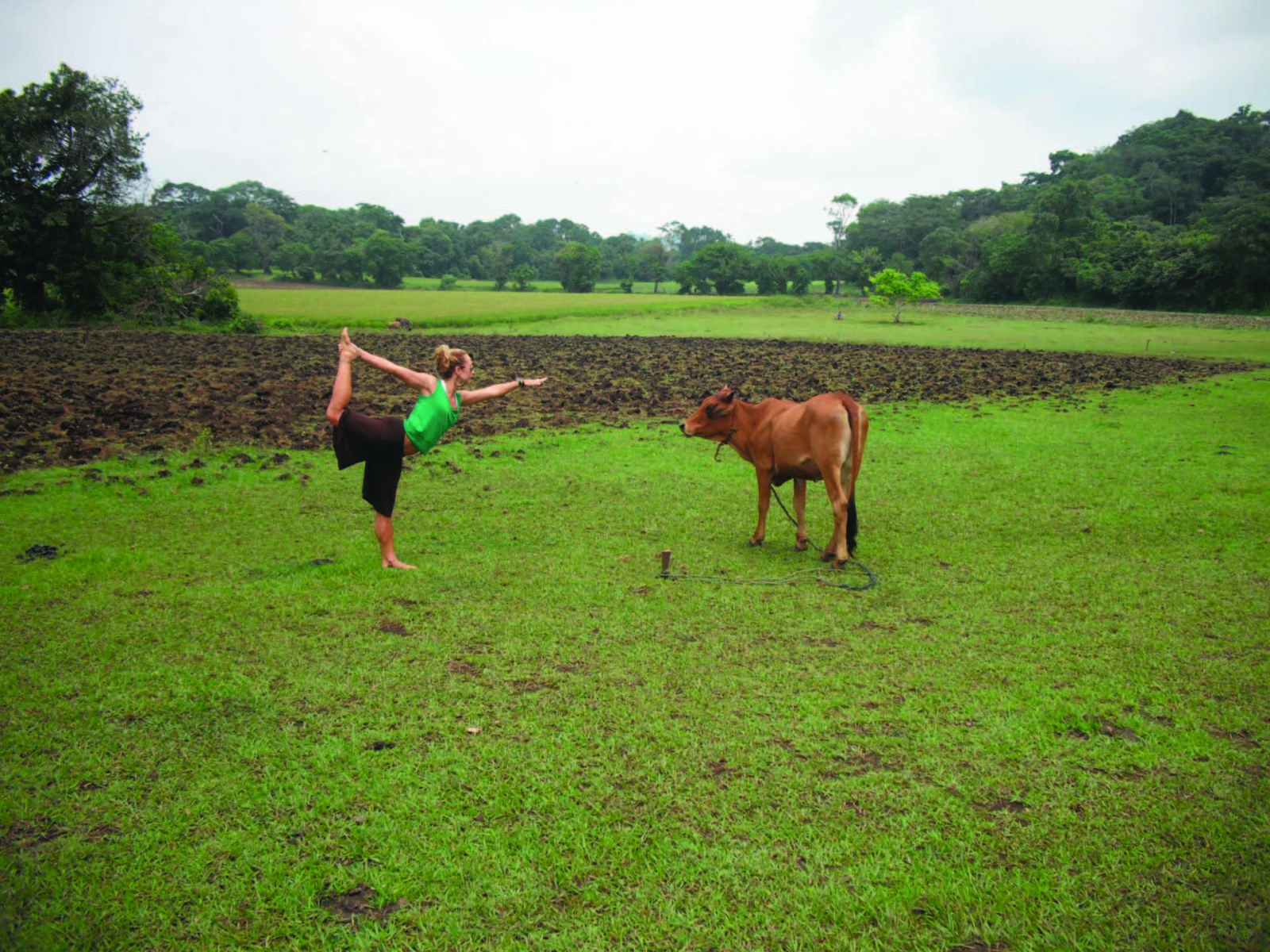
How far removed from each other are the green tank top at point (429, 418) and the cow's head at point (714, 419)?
254 cm

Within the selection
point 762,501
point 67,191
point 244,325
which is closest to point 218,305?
point 244,325

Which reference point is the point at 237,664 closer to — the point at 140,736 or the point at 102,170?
the point at 140,736

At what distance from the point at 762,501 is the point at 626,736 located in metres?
4.23

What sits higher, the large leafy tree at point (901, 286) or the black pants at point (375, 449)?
the large leafy tree at point (901, 286)

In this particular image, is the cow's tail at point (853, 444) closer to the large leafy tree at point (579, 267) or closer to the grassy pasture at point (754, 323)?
the grassy pasture at point (754, 323)

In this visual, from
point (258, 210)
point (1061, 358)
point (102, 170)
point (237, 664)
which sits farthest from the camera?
point (258, 210)

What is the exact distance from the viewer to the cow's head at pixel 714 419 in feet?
27.1

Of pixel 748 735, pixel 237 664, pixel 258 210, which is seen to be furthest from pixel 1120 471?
pixel 258 210

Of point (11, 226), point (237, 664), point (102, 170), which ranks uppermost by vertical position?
point (102, 170)

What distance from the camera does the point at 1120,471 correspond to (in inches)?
459

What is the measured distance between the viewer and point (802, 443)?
7.72 metres

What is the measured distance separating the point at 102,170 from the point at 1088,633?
4176 cm

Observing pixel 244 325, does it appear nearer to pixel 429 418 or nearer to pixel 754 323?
pixel 754 323

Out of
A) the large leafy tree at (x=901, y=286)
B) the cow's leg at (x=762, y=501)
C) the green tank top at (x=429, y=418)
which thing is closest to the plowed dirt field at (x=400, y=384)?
the green tank top at (x=429, y=418)
